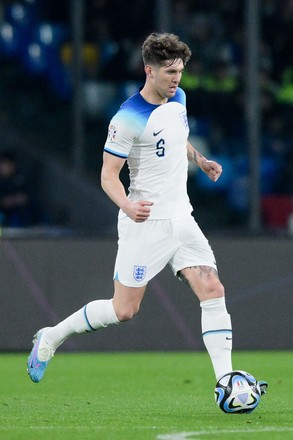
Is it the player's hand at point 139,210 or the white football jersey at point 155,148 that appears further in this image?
the white football jersey at point 155,148

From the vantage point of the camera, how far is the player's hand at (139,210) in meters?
7.36

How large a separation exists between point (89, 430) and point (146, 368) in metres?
4.24

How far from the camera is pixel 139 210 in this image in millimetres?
7363

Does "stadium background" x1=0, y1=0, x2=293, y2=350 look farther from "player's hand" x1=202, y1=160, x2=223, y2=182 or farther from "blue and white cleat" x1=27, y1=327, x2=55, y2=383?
"player's hand" x1=202, y1=160, x2=223, y2=182

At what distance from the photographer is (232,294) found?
41.5 ft

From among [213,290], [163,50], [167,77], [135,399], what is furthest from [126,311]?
[163,50]

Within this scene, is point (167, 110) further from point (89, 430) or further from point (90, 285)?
point (90, 285)

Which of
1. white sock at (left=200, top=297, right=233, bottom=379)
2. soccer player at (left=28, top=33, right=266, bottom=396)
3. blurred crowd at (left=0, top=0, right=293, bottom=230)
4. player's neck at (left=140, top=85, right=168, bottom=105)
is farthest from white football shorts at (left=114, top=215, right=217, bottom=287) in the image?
blurred crowd at (left=0, top=0, right=293, bottom=230)

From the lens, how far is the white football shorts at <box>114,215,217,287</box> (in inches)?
306

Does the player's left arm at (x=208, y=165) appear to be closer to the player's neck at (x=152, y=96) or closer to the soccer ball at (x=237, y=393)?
the player's neck at (x=152, y=96)

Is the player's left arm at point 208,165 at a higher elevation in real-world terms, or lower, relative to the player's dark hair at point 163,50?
lower

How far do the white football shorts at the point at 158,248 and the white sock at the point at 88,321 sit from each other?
0.26 m

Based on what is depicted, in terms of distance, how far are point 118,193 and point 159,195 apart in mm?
352

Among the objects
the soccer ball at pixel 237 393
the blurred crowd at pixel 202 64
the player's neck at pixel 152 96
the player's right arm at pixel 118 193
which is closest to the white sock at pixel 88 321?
the player's right arm at pixel 118 193
